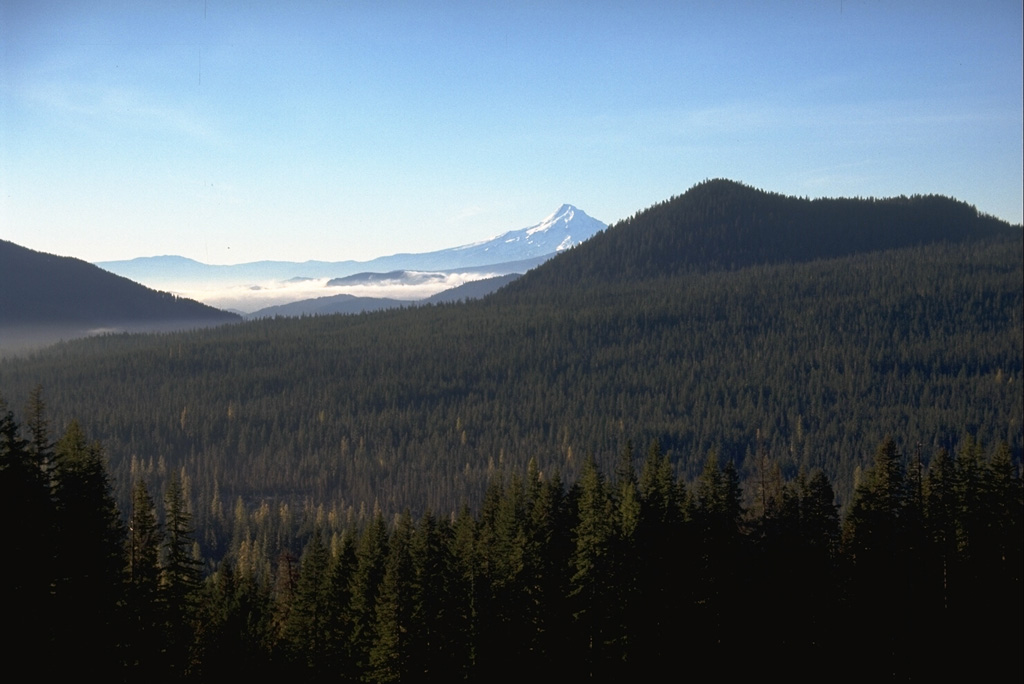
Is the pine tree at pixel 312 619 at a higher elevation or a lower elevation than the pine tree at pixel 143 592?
lower

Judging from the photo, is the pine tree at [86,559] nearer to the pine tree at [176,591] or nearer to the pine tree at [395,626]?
the pine tree at [176,591]

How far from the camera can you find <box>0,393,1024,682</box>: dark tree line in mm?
46156

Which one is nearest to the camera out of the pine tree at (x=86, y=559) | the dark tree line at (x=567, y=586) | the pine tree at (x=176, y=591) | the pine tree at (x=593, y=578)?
the pine tree at (x=86, y=559)

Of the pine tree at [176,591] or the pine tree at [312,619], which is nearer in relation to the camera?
the pine tree at [176,591]

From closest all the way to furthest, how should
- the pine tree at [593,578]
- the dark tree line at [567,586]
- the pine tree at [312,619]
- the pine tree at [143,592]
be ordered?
the dark tree line at [567,586] → the pine tree at [143,592] → the pine tree at [593,578] → the pine tree at [312,619]

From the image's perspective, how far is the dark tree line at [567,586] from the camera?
46.2 m

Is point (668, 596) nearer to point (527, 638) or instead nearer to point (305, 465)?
point (527, 638)

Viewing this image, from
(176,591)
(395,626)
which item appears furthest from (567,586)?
(176,591)

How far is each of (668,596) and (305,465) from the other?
13010 cm

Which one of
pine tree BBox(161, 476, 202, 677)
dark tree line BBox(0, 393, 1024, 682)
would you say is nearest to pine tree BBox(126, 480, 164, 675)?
dark tree line BBox(0, 393, 1024, 682)

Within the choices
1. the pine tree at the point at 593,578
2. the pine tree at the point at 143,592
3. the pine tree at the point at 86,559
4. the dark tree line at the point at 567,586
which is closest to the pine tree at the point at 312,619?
the dark tree line at the point at 567,586

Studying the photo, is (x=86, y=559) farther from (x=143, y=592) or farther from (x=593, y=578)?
(x=593, y=578)

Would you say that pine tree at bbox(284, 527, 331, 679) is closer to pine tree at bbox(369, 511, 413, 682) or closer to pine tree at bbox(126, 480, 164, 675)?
pine tree at bbox(369, 511, 413, 682)

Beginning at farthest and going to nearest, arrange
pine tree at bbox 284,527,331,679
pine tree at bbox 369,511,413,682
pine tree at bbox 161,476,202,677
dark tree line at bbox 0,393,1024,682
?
pine tree at bbox 284,527,331,679 → pine tree at bbox 369,511,413,682 → pine tree at bbox 161,476,202,677 → dark tree line at bbox 0,393,1024,682
